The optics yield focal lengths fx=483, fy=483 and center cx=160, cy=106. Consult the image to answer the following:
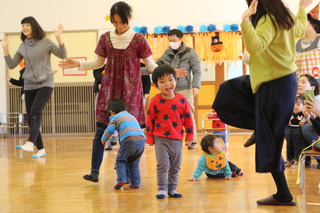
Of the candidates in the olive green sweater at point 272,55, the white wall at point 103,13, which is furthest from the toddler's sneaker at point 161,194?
the white wall at point 103,13

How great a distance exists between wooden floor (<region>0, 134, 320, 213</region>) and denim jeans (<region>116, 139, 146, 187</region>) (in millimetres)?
89

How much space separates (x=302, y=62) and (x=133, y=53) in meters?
Answer: 2.44

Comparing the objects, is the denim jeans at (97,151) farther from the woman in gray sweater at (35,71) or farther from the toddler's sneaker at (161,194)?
the woman in gray sweater at (35,71)

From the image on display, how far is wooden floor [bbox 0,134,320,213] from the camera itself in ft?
9.51

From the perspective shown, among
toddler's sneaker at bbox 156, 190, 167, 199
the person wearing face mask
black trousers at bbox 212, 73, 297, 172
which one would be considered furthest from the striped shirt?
the person wearing face mask

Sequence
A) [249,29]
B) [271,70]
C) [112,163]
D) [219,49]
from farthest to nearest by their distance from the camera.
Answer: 1. [219,49]
2. [112,163]
3. [271,70]
4. [249,29]

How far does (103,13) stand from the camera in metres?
11.0

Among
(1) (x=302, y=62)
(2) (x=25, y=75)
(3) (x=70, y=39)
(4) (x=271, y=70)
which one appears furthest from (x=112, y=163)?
(3) (x=70, y=39)

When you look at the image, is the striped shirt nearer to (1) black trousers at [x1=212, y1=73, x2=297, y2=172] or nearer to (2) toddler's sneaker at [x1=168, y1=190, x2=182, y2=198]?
(2) toddler's sneaker at [x1=168, y1=190, x2=182, y2=198]

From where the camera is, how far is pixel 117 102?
3648 millimetres

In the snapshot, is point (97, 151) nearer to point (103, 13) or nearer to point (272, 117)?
point (272, 117)

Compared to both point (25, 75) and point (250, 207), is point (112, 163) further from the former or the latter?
point (250, 207)

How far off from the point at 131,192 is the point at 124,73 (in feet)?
2.94

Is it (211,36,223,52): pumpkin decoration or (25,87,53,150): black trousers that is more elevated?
(211,36,223,52): pumpkin decoration
